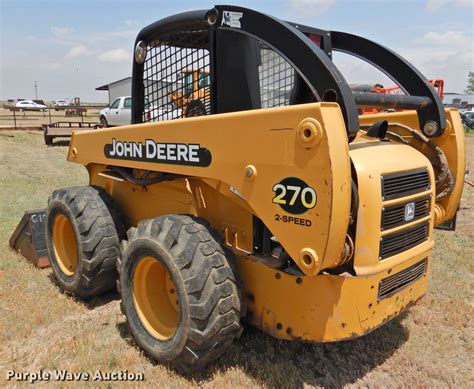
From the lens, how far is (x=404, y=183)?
2646mm

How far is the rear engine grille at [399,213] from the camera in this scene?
251cm

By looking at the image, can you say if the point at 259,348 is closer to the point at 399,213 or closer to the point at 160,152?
the point at 399,213

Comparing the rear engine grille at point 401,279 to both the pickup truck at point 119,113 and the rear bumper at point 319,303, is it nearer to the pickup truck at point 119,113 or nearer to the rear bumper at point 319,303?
the rear bumper at point 319,303

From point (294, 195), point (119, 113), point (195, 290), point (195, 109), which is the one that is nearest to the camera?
point (294, 195)

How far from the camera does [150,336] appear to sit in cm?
292

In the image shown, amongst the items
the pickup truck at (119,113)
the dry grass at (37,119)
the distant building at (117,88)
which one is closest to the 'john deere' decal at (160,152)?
the pickup truck at (119,113)

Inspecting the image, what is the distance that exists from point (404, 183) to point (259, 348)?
4.79ft

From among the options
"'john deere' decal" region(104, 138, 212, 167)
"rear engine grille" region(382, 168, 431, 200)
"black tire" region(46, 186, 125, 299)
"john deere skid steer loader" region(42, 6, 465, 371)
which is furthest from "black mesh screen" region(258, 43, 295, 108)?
"black tire" region(46, 186, 125, 299)

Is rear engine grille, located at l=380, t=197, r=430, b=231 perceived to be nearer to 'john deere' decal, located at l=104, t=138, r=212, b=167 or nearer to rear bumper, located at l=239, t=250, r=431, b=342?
rear bumper, located at l=239, t=250, r=431, b=342

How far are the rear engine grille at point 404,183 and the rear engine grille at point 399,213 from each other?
0.07m

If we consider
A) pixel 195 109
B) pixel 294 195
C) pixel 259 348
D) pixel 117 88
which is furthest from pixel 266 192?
pixel 117 88

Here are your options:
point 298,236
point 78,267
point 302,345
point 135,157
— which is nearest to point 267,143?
point 298,236

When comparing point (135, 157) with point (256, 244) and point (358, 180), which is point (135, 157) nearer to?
point (256, 244)

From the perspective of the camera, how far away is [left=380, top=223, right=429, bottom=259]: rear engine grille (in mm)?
2543
